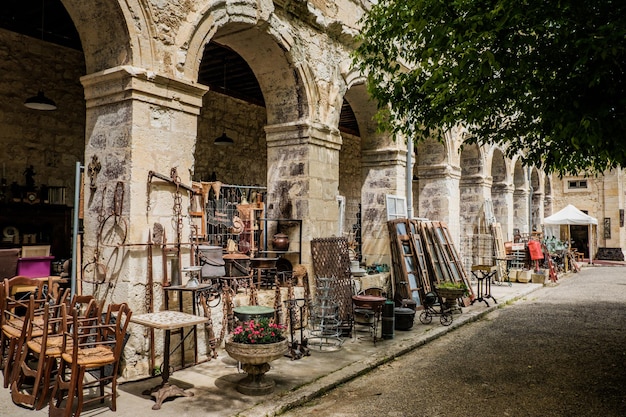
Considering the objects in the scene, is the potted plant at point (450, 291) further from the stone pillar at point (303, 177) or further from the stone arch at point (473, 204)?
the stone arch at point (473, 204)

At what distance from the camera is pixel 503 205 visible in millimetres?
15203

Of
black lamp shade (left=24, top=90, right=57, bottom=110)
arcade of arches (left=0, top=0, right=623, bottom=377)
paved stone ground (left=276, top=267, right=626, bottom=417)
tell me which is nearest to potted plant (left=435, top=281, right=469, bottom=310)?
paved stone ground (left=276, top=267, right=626, bottom=417)

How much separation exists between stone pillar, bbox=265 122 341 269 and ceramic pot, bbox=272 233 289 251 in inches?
7.9

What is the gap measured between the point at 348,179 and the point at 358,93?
6.27 m

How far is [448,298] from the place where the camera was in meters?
7.84

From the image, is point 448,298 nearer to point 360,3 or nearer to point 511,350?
point 511,350

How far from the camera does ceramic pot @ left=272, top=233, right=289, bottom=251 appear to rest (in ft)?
22.3

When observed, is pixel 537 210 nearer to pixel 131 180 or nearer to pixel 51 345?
pixel 131 180

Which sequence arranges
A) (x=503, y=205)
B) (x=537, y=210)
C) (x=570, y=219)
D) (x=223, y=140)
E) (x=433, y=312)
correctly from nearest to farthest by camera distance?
(x=433, y=312), (x=223, y=140), (x=503, y=205), (x=570, y=219), (x=537, y=210)

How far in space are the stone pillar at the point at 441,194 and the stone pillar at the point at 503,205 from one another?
167 inches

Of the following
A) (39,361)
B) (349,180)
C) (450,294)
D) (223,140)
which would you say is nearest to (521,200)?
(349,180)

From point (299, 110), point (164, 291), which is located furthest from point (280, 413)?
point (299, 110)

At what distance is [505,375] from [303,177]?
368 cm

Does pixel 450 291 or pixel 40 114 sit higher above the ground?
pixel 40 114
